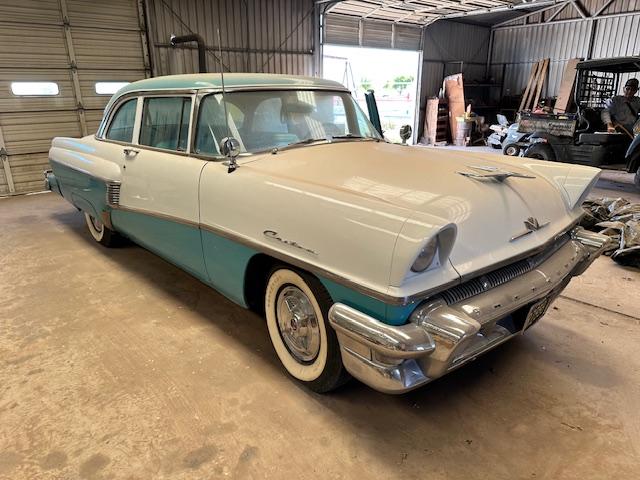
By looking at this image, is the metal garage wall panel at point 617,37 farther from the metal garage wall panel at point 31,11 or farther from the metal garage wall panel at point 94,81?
the metal garage wall panel at point 31,11

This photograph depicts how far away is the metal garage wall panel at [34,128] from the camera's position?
8.00 metres

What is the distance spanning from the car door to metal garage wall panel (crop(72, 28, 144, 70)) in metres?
6.13

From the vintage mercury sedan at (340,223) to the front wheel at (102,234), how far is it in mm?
1096

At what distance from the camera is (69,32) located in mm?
8234

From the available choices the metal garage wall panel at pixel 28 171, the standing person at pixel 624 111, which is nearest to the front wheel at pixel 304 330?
the metal garage wall panel at pixel 28 171

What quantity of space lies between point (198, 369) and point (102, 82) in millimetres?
8134

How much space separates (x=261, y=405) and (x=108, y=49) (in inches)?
346

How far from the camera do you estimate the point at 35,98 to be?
8.12 meters

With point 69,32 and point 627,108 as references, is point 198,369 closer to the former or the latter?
point 69,32

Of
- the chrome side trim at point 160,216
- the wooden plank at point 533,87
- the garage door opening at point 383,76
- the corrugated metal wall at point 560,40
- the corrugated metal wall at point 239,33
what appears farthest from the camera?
the wooden plank at point 533,87

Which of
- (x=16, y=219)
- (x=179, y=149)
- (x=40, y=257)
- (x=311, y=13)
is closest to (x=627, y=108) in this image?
(x=311, y=13)

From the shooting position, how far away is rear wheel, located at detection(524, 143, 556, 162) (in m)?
8.38

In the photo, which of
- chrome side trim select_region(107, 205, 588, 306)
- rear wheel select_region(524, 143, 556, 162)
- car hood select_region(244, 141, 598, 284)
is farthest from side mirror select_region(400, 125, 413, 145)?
rear wheel select_region(524, 143, 556, 162)

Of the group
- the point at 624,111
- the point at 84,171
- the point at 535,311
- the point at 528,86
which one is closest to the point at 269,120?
the point at 535,311
